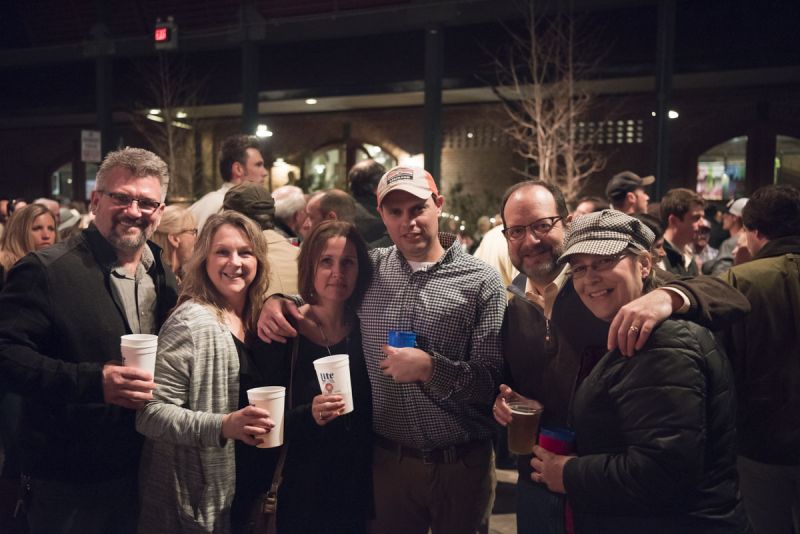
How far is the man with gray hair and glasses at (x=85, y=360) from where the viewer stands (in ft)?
7.73

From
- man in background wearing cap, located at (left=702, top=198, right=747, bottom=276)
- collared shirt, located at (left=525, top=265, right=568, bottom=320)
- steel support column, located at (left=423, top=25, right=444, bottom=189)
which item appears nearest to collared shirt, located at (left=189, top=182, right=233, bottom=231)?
collared shirt, located at (left=525, top=265, right=568, bottom=320)

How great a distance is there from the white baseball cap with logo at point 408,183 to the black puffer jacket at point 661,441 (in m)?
1.12

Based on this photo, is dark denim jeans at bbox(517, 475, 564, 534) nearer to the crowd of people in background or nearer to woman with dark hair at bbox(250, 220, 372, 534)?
the crowd of people in background

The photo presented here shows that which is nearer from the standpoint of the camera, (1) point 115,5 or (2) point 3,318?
(2) point 3,318

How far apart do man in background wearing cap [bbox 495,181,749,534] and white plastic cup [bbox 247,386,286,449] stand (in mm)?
824

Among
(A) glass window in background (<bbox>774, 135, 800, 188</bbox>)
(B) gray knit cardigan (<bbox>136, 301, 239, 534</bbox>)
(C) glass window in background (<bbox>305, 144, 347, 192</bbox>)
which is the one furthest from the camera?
(C) glass window in background (<bbox>305, 144, 347, 192</bbox>)

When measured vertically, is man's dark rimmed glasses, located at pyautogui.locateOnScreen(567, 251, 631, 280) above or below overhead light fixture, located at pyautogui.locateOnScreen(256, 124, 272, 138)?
below

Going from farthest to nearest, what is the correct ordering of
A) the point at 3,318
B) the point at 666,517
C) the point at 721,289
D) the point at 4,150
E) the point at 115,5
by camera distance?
the point at 4,150, the point at 115,5, the point at 3,318, the point at 721,289, the point at 666,517

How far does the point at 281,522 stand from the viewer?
8.75ft

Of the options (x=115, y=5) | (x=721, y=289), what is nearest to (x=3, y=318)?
(x=721, y=289)

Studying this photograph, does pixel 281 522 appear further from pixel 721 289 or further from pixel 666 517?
pixel 721 289

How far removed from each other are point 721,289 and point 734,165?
13.7m

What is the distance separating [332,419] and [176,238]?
2.56 m

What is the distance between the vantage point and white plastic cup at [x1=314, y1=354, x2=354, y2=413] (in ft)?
7.86
